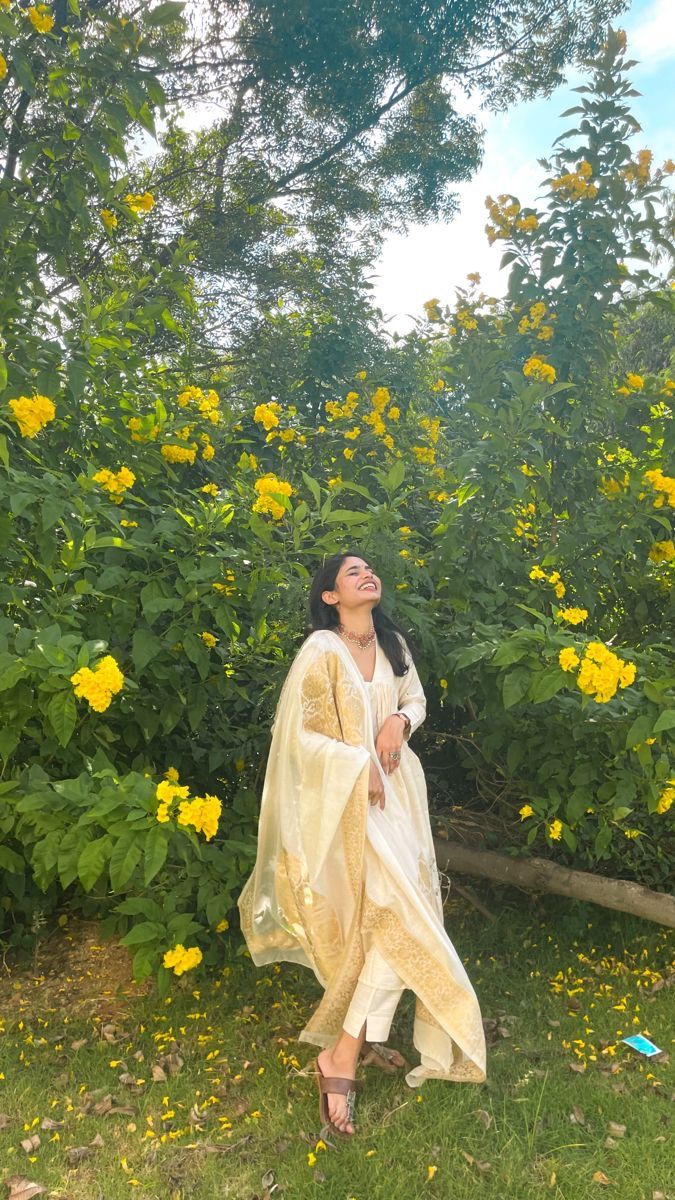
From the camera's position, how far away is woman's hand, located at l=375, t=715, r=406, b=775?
2.56 metres

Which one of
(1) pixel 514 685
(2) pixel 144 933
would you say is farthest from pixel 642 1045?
(2) pixel 144 933

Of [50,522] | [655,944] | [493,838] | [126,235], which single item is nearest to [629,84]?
[50,522]

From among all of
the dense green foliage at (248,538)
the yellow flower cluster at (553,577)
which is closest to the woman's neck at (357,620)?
the dense green foliage at (248,538)

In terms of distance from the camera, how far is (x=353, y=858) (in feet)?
7.93

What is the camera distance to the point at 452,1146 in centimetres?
225

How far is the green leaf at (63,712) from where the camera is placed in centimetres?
229

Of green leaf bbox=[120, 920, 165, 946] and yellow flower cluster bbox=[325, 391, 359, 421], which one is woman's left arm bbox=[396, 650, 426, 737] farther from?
yellow flower cluster bbox=[325, 391, 359, 421]

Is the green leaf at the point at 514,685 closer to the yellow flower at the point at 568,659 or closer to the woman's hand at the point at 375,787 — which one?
the yellow flower at the point at 568,659

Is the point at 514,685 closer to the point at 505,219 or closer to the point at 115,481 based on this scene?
the point at 115,481

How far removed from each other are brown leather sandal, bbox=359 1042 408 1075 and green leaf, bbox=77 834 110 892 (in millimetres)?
989

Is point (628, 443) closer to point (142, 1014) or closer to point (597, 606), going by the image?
point (597, 606)

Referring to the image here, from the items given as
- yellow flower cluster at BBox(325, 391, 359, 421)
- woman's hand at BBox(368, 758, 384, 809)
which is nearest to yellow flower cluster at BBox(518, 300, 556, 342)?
yellow flower cluster at BBox(325, 391, 359, 421)

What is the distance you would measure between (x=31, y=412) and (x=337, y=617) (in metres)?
0.97

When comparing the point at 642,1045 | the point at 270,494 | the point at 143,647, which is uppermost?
the point at 270,494
